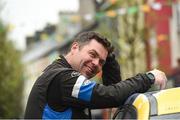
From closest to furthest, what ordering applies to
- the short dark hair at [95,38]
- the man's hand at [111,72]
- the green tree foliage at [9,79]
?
the short dark hair at [95,38], the man's hand at [111,72], the green tree foliage at [9,79]

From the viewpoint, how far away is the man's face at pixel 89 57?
4.34 m

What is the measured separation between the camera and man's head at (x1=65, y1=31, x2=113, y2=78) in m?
4.35

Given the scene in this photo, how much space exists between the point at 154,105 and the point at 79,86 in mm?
549

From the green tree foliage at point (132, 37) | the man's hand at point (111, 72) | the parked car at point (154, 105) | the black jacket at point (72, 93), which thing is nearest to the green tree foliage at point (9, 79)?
the green tree foliage at point (132, 37)

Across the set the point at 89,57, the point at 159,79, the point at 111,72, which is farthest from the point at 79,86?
the point at 111,72

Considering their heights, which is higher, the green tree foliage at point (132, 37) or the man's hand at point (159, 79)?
the man's hand at point (159, 79)

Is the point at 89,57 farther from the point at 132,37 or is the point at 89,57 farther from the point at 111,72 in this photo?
→ the point at 132,37

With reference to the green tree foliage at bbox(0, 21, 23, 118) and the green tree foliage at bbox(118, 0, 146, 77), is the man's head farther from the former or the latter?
the green tree foliage at bbox(0, 21, 23, 118)

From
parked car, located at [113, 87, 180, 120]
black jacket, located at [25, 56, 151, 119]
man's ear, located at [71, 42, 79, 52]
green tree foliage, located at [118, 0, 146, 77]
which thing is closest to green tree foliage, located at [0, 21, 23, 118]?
green tree foliage, located at [118, 0, 146, 77]

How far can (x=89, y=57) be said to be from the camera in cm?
434

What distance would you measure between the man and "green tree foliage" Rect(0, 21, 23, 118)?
2322cm

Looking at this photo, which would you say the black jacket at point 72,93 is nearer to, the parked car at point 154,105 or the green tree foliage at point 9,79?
the parked car at point 154,105

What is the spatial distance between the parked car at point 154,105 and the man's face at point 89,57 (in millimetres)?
435

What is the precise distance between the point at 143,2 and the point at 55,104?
19247mm
